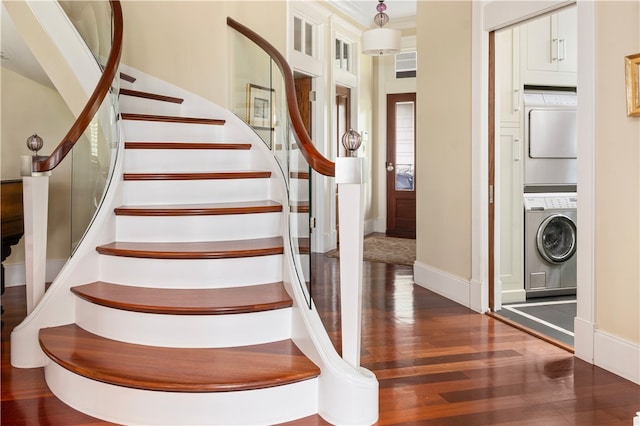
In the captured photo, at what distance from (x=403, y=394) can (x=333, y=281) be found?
7.96 ft

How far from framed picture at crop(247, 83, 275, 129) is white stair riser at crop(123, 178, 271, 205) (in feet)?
1.98

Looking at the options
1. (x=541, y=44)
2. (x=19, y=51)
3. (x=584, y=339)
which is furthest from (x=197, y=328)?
(x=541, y=44)

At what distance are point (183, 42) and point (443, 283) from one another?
3291 mm

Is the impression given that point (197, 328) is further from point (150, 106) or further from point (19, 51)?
point (19, 51)

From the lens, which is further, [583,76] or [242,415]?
[583,76]

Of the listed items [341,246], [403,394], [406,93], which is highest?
[406,93]

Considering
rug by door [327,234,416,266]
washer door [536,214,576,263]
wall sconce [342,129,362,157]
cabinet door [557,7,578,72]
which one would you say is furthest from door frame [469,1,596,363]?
rug by door [327,234,416,266]

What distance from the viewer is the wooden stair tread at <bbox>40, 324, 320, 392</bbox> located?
2.26m

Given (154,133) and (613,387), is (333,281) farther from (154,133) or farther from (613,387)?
(613,387)

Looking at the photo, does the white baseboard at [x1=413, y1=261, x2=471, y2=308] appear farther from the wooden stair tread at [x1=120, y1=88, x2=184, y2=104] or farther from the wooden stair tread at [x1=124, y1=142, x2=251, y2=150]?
the wooden stair tread at [x1=120, y1=88, x2=184, y2=104]

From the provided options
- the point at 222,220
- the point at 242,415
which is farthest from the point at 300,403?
the point at 222,220

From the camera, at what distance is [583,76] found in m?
3.02

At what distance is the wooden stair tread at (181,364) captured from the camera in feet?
7.40

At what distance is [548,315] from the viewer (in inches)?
166
